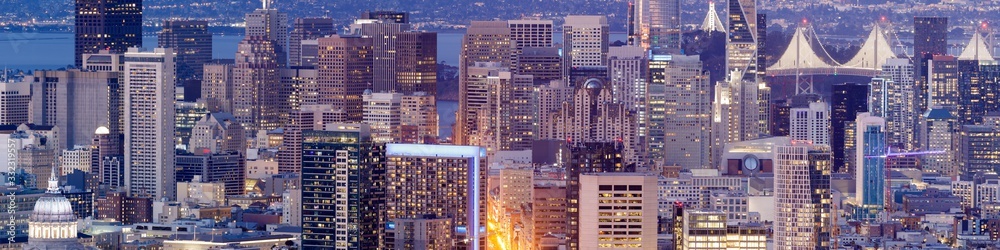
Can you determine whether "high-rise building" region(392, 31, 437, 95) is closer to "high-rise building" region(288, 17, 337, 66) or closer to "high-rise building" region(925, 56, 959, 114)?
"high-rise building" region(288, 17, 337, 66)

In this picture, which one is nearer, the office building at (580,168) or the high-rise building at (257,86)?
the office building at (580,168)

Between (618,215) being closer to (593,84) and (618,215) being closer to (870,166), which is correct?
(870,166)

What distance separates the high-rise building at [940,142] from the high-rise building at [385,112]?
11.1 m

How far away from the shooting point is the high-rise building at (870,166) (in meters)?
47.2

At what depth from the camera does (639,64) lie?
57.9 metres

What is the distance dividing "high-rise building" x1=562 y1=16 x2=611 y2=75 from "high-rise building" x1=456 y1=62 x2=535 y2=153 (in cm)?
144

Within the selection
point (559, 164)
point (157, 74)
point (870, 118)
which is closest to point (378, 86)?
point (157, 74)

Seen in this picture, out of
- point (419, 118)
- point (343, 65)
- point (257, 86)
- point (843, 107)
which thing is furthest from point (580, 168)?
point (257, 86)

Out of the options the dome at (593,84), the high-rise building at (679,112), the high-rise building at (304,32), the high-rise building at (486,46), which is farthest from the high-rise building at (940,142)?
the high-rise building at (304,32)

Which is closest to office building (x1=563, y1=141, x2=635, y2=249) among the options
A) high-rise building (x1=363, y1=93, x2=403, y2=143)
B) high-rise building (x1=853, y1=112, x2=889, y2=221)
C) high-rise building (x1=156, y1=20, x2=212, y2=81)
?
high-rise building (x1=853, y1=112, x2=889, y2=221)

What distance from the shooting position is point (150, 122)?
5247 cm

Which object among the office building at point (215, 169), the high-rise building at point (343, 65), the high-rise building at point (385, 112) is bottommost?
the office building at point (215, 169)

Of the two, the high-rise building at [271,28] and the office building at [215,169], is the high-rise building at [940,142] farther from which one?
the high-rise building at [271,28]

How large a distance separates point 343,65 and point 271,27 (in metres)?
3.26
